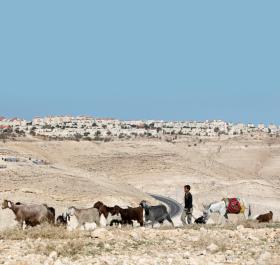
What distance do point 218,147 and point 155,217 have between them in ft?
317

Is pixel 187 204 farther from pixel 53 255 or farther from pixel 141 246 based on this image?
pixel 53 255

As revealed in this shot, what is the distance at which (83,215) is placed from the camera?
19.3 m

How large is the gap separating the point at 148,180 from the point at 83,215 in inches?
2347

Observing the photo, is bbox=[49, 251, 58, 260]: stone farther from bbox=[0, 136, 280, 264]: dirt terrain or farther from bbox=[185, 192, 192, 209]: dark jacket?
bbox=[185, 192, 192, 209]: dark jacket

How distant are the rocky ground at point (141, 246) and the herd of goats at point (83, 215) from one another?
1628 mm

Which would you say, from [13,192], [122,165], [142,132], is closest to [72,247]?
[13,192]

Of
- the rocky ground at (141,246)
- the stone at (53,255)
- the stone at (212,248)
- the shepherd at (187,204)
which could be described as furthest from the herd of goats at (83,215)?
the stone at (212,248)

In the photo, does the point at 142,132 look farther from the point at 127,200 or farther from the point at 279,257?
the point at 279,257

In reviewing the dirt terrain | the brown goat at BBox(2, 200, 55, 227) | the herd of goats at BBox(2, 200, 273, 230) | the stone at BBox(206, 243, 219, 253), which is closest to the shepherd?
the herd of goats at BBox(2, 200, 273, 230)

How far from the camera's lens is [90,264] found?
42.1 ft

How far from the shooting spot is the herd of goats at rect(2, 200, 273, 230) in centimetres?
1848

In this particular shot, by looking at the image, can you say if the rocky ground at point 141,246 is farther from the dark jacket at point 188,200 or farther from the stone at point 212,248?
the dark jacket at point 188,200

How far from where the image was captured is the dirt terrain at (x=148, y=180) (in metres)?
14.6

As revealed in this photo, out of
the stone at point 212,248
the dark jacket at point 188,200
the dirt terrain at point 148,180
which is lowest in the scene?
the dirt terrain at point 148,180
